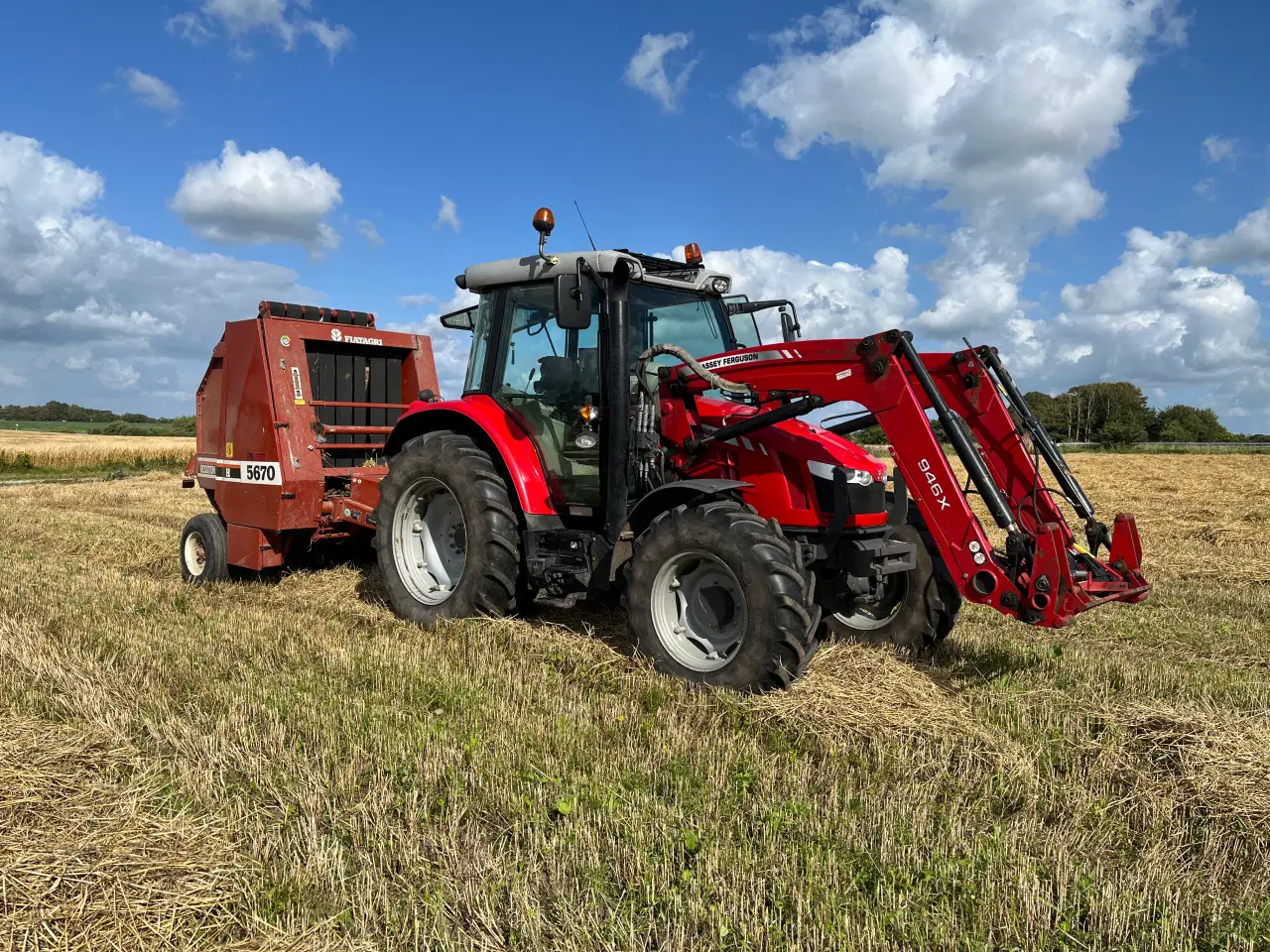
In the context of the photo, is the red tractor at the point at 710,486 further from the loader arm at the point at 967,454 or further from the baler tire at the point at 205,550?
the baler tire at the point at 205,550

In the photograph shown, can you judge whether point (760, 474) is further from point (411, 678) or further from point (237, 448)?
point (237, 448)

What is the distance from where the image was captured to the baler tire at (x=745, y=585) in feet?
14.4

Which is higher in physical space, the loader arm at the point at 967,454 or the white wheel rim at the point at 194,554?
the loader arm at the point at 967,454

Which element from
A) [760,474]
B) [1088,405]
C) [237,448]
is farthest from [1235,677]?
[1088,405]

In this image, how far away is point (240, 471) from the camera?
760 cm

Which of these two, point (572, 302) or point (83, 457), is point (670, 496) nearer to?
point (572, 302)

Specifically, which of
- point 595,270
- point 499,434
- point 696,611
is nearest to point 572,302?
point 595,270

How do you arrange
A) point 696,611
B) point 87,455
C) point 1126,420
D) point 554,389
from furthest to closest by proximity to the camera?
1. point 1126,420
2. point 87,455
3. point 554,389
4. point 696,611

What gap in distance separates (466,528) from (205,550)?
10.9 ft

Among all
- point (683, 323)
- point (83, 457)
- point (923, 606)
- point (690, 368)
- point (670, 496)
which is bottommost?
point (923, 606)

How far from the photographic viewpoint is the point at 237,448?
25.1 ft

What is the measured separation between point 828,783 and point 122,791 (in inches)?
104

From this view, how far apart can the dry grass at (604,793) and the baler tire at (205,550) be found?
1.74 meters

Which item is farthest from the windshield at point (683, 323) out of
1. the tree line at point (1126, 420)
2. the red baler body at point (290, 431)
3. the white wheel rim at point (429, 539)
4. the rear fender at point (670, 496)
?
the tree line at point (1126, 420)
